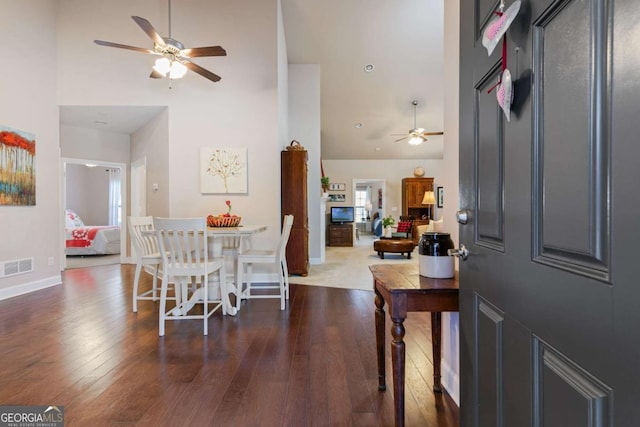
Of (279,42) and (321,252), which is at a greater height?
(279,42)

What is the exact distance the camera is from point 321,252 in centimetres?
610

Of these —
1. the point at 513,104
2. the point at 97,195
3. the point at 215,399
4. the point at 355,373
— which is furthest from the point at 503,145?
the point at 97,195

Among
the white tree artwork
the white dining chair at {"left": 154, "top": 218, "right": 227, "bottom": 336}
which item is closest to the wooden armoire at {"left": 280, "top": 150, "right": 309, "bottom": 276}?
the white tree artwork

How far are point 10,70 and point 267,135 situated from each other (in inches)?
126

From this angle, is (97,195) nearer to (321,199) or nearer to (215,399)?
A: (321,199)

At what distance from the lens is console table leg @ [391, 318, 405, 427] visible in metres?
1.40

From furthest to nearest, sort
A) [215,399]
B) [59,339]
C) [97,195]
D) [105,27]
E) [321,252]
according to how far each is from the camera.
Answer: [97,195], [321,252], [105,27], [59,339], [215,399]

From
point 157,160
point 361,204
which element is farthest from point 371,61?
point 361,204

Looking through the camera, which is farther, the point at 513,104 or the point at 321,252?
the point at 321,252

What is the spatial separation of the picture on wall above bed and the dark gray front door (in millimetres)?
5195

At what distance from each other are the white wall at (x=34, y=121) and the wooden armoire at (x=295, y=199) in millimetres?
3285

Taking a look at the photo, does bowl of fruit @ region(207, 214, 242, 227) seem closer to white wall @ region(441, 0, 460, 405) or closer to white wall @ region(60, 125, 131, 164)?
white wall @ region(441, 0, 460, 405)

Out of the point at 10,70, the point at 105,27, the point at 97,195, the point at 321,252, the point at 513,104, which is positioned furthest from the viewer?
the point at 97,195

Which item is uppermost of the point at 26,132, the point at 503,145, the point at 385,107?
the point at 385,107
